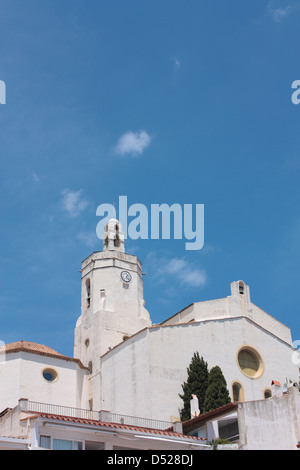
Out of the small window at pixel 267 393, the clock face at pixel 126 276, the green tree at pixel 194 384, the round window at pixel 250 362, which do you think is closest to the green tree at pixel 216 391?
the green tree at pixel 194 384

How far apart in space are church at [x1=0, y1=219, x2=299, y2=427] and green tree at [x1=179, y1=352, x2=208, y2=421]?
0.75 m

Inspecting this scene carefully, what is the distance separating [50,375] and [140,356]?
663 cm

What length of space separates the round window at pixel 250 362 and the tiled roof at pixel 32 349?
37.2ft

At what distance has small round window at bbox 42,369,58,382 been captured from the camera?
45.5 meters

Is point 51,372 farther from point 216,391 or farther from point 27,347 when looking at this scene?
point 216,391

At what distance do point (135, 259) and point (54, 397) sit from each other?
1489 cm

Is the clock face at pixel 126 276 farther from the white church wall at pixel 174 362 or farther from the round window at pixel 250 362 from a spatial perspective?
the round window at pixel 250 362

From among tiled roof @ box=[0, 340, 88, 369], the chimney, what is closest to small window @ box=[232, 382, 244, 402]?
the chimney

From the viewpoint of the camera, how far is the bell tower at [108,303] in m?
51.7

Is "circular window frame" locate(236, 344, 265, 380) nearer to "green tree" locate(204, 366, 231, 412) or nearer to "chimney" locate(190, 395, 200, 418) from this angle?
"green tree" locate(204, 366, 231, 412)

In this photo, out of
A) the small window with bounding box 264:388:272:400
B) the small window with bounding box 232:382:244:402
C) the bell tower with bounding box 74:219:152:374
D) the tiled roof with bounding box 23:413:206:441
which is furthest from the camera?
the bell tower with bounding box 74:219:152:374
